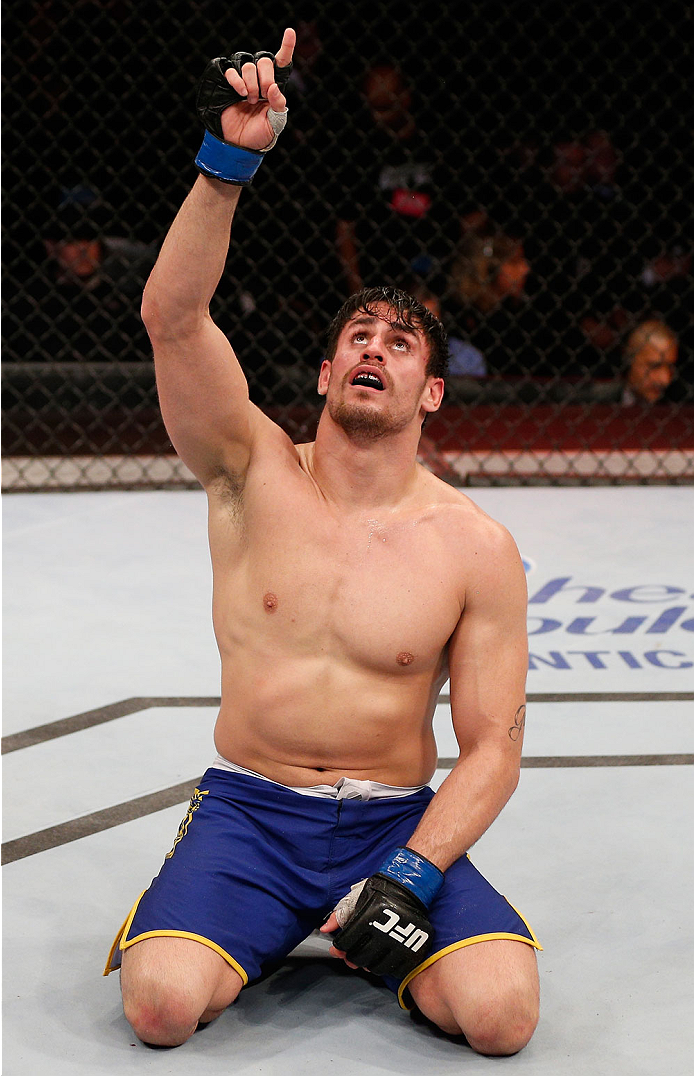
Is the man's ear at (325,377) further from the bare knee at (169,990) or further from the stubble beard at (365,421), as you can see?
the bare knee at (169,990)

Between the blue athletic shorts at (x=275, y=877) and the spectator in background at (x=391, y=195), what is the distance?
3539mm

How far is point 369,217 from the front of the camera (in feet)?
16.1

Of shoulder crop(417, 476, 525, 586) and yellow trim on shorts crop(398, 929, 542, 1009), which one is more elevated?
shoulder crop(417, 476, 525, 586)

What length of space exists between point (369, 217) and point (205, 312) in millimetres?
3724

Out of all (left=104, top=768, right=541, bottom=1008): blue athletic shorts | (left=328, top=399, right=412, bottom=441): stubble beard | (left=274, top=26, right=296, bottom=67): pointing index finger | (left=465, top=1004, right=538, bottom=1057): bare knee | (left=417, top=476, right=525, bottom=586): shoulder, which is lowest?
(left=465, top=1004, right=538, bottom=1057): bare knee

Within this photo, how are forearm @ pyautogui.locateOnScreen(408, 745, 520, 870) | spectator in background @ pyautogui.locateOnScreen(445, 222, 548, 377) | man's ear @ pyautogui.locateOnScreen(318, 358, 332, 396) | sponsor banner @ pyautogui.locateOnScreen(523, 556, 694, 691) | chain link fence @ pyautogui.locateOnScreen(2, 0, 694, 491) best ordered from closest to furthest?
forearm @ pyautogui.locateOnScreen(408, 745, 520, 870) → man's ear @ pyautogui.locateOnScreen(318, 358, 332, 396) → sponsor banner @ pyautogui.locateOnScreen(523, 556, 694, 691) → chain link fence @ pyautogui.locateOnScreen(2, 0, 694, 491) → spectator in background @ pyautogui.locateOnScreen(445, 222, 548, 377)

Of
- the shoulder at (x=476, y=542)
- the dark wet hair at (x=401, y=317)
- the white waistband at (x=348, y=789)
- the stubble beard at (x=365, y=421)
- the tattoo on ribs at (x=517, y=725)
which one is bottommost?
the white waistband at (x=348, y=789)

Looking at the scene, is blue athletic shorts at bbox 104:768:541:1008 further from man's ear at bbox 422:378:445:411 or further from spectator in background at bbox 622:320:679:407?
spectator in background at bbox 622:320:679:407

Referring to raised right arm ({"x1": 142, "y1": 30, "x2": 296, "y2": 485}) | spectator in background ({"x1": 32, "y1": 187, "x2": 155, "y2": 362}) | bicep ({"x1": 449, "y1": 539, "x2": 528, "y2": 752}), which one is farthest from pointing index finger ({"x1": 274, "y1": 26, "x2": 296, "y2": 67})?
spectator in background ({"x1": 32, "y1": 187, "x2": 155, "y2": 362})

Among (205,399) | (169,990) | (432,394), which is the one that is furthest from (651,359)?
(169,990)

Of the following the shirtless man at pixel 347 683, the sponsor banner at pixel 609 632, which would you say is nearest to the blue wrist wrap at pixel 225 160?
the shirtless man at pixel 347 683

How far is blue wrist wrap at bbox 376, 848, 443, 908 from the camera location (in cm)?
137

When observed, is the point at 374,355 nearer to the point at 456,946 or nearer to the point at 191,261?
the point at 191,261

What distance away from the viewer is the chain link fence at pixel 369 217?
478 centimetres
